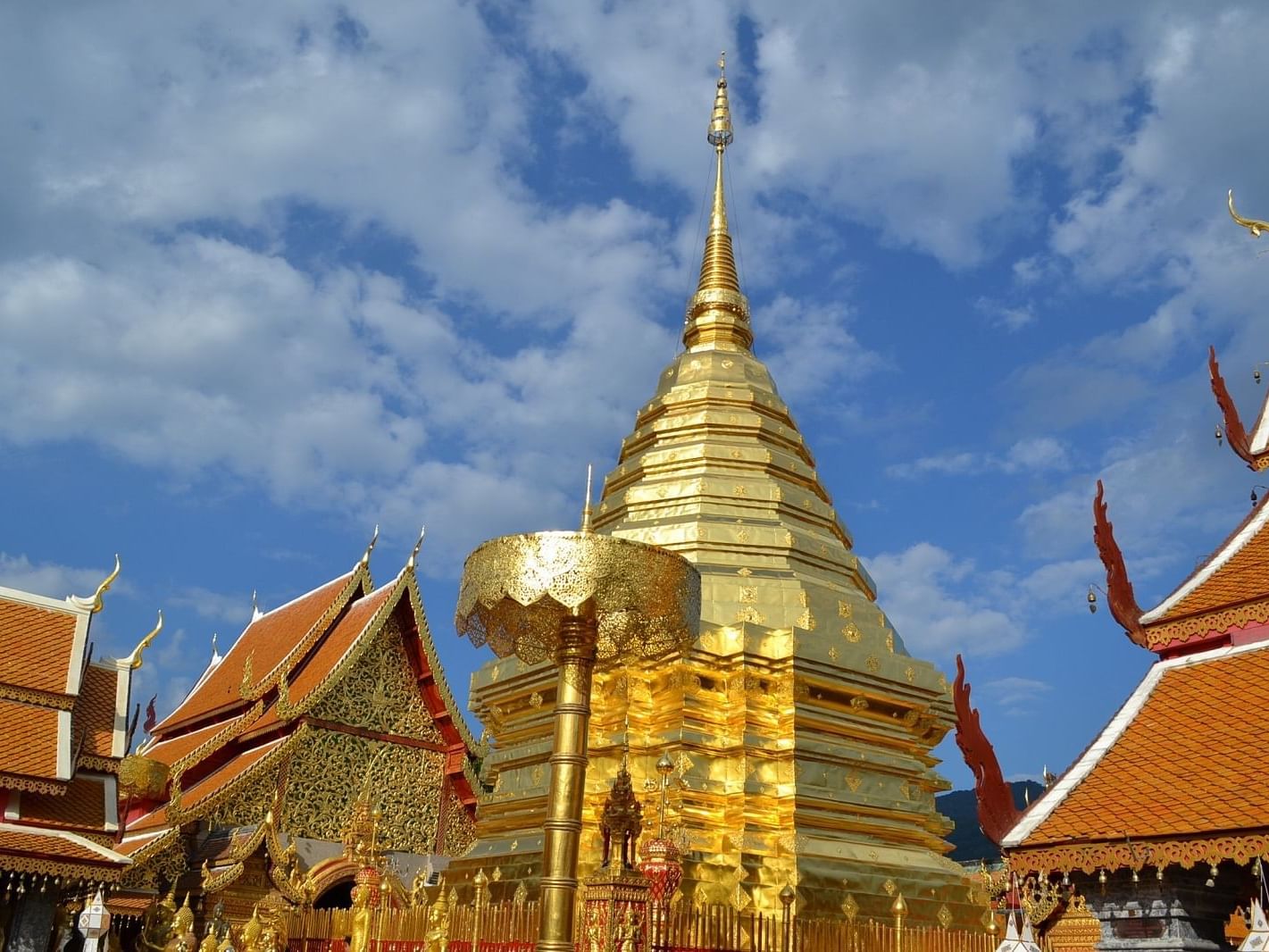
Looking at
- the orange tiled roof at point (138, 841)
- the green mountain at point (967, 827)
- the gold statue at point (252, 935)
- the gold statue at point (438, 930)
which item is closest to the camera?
the gold statue at point (438, 930)

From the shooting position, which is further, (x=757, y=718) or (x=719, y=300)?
(x=719, y=300)

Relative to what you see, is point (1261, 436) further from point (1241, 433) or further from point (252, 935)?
point (252, 935)

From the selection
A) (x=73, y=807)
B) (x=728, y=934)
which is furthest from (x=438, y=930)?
(x=73, y=807)

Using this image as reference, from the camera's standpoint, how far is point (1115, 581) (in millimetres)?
8156

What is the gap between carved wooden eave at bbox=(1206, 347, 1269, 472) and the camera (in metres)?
8.99

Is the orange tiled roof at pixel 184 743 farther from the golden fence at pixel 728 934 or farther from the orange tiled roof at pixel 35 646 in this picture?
the golden fence at pixel 728 934

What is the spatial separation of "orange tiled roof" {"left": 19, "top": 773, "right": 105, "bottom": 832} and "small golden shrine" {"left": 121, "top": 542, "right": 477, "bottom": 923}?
120cm

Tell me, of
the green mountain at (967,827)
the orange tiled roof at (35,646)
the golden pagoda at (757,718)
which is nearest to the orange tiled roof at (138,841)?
the orange tiled roof at (35,646)

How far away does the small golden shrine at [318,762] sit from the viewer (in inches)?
539

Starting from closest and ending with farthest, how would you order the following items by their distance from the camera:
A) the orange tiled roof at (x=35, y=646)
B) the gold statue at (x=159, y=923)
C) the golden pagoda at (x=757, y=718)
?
the golden pagoda at (x=757, y=718), the orange tiled roof at (x=35, y=646), the gold statue at (x=159, y=923)

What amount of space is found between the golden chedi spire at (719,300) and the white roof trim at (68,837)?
10003 millimetres

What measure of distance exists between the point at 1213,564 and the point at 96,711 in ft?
37.5

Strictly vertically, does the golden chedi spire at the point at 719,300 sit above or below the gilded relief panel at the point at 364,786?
above

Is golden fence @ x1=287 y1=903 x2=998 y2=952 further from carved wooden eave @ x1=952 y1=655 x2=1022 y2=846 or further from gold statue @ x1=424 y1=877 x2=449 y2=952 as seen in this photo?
carved wooden eave @ x1=952 y1=655 x2=1022 y2=846
